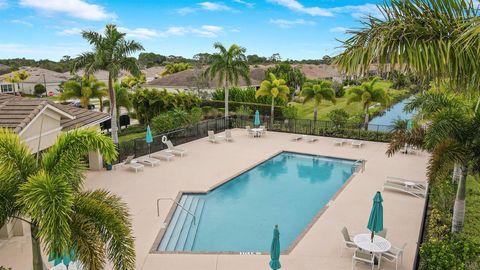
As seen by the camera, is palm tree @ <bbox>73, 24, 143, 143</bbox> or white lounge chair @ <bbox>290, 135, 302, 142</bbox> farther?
white lounge chair @ <bbox>290, 135, 302, 142</bbox>

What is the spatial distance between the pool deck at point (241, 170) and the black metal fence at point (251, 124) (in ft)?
2.97

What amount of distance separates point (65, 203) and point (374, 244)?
7.42 meters

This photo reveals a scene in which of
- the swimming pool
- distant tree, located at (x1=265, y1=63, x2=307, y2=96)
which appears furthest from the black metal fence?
distant tree, located at (x1=265, y1=63, x2=307, y2=96)

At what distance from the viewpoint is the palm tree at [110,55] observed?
18516mm

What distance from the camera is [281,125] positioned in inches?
1098

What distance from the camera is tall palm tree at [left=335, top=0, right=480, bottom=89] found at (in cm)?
502

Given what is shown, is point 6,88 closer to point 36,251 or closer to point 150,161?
point 150,161

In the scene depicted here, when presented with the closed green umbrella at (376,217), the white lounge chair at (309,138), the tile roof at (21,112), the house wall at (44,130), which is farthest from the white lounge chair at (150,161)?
the closed green umbrella at (376,217)

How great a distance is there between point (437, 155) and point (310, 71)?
73.1 m

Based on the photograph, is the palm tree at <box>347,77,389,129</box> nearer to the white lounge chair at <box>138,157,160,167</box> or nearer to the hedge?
the hedge

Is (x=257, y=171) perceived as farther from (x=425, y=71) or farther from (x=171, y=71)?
(x=171, y=71)

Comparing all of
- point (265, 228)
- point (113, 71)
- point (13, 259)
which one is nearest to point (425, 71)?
point (265, 228)

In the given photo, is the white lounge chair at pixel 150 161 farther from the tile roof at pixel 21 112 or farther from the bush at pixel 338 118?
the bush at pixel 338 118

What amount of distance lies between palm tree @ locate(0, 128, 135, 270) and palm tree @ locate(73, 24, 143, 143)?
514 inches
